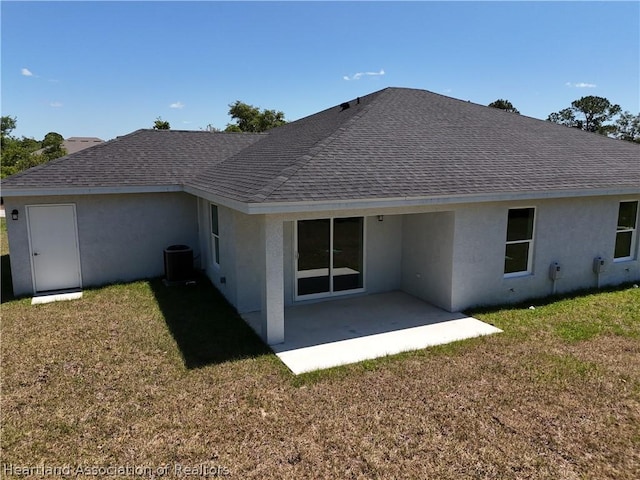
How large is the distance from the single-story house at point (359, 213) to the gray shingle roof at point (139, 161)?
0.07 meters

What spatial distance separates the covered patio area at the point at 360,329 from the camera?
23.4ft

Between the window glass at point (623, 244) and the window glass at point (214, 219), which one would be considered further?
the window glass at point (623, 244)

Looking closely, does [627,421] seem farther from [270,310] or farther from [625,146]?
[625,146]

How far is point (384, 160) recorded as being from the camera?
910cm

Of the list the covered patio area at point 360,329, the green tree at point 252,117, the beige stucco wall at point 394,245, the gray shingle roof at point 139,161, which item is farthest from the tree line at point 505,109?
the covered patio area at point 360,329

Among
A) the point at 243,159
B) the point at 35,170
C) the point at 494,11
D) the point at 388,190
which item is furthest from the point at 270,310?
the point at 494,11

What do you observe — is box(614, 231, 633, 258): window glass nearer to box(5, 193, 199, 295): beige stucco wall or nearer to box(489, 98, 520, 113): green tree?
box(5, 193, 199, 295): beige stucco wall

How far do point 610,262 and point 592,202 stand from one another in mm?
1945

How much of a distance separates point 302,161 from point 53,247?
24.9ft

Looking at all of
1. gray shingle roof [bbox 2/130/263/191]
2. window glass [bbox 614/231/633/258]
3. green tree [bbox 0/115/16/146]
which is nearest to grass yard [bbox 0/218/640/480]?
window glass [bbox 614/231/633/258]

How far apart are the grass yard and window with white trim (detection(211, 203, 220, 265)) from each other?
2.98m

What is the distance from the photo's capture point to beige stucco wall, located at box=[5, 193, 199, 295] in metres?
10.7

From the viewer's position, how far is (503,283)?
977cm

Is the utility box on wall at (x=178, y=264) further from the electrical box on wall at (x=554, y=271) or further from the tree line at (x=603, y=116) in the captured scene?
the tree line at (x=603, y=116)
